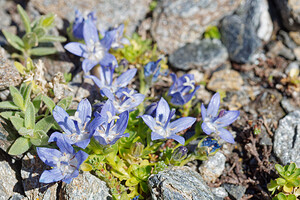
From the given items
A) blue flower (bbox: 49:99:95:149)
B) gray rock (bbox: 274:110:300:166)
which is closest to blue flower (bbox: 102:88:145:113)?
blue flower (bbox: 49:99:95:149)

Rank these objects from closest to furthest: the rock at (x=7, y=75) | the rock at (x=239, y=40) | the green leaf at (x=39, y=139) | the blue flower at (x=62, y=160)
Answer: the blue flower at (x=62, y=160)
the green leaf at (x=39, y=139)
the rock at (x=7, y=75)
the rock at (x=239, y=40)

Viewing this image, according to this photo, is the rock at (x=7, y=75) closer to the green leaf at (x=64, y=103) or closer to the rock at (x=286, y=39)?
the green leaf at (x=64, y=103)

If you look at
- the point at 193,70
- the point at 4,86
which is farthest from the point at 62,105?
the point at 193,70

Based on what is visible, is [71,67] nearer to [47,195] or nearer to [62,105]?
[62,105]

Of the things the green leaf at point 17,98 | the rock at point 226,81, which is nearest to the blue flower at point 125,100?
the green leaf at point 17,98

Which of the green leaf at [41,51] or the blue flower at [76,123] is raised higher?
the green leaf at [41,51]

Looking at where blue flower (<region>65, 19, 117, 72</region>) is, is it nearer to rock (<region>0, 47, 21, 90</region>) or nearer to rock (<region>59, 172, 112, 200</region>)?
rock (<region>0, 47, 21, 90</region>)
